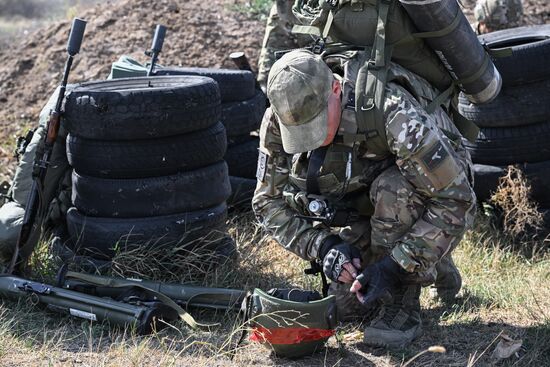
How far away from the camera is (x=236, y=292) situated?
14.8 ft

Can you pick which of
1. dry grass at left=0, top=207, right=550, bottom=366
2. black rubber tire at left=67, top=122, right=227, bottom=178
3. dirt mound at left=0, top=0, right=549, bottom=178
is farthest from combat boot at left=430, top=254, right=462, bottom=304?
dirt mound at left=0, top=0, right=549, bottom=178

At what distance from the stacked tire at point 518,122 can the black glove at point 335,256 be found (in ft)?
6.73

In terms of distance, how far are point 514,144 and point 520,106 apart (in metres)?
0.25

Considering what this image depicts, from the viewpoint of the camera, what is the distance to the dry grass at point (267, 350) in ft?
13.2

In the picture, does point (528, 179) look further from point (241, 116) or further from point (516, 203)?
point (241, 116)

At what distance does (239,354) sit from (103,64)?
5691 millimetres

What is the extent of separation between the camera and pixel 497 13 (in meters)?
6.98

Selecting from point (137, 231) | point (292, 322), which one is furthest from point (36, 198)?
point (292, 322)

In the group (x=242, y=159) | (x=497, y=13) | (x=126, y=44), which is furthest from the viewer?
(x=126, y=44)

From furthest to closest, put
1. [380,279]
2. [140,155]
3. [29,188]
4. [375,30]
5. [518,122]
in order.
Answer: [518,122] → [29,188] → [140,155] → [375,30] → [380,279]

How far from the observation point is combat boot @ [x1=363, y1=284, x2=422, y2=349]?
13.6 feet

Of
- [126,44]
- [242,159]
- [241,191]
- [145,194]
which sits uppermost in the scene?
[145,194]

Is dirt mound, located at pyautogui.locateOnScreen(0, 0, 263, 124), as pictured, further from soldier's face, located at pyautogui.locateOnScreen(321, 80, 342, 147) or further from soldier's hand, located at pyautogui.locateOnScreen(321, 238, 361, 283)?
soldier's hand, located at pyautogui.locateOnScreen(321, 238, 361, 283)

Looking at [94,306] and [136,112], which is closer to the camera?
[94,306]
